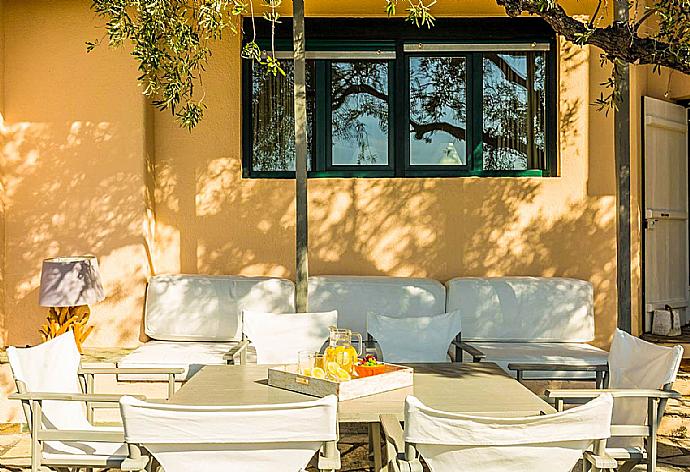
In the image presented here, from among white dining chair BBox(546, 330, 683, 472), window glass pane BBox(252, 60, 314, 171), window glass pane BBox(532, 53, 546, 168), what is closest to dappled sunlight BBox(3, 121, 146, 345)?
window glass pane BBox(252, 60, 314, 171)

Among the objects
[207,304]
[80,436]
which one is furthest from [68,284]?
[80,436]

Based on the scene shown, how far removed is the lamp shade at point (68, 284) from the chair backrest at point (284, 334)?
5.66 ft

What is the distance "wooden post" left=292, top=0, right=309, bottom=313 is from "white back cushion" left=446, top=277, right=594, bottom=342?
1.44m

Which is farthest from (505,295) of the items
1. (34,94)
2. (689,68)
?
(34,94)

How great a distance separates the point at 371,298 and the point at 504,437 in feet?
13.4

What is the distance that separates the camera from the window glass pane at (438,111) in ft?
24.0

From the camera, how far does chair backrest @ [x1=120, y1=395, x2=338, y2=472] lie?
2.63 metres

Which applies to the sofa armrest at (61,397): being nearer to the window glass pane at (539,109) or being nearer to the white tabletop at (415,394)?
the white tabletop at (415,394)

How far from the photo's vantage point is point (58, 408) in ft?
12.5

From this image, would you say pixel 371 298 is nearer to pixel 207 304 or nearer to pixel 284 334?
pixel 207 304

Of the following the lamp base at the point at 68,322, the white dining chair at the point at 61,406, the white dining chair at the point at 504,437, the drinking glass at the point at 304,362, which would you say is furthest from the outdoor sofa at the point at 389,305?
the white dining chair at the point at 504,437

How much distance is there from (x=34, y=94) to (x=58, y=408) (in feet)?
12.4

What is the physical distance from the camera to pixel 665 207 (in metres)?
7.98

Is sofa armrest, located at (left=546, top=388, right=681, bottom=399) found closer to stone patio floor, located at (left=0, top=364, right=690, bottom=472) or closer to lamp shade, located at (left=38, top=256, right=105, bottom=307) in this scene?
stone patio floor, located at (left=0, top=364, right=690, bottom=472)
